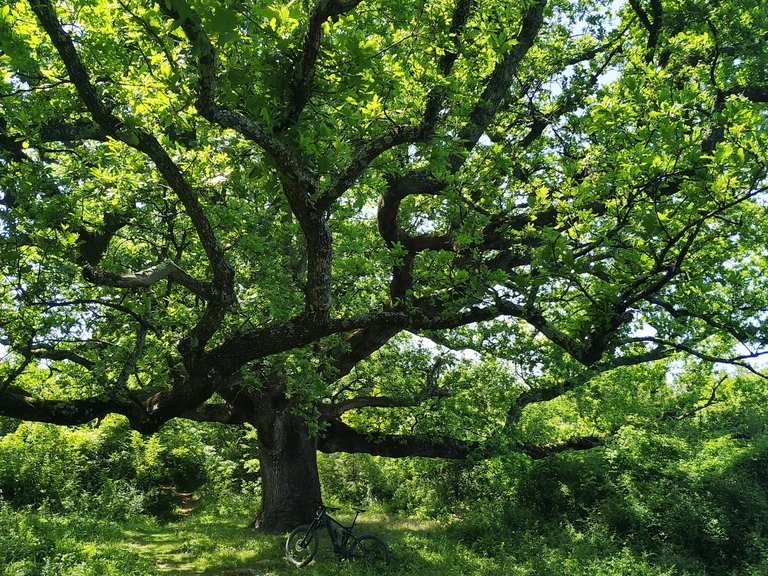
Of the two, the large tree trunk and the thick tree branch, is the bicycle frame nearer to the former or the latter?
the large tree trunk

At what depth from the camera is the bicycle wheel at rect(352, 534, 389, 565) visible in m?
11.1

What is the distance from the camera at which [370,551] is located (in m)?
11.4

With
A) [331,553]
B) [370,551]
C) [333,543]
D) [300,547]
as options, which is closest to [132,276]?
[300,547]

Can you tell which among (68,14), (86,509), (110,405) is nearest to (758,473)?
(110,405)

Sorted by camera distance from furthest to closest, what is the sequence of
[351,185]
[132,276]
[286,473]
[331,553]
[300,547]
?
[286,473] → [331,553] → [300,547] → [132,276] → [351,185]

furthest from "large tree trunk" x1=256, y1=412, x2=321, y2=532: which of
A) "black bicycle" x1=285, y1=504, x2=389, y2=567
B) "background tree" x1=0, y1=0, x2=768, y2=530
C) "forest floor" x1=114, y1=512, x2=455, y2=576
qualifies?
"black bicycle" x1=285, y1=504, x2=389, y2=567

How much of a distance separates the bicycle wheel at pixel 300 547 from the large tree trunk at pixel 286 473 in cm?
229

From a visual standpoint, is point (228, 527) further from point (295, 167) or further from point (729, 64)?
point (729, 64)

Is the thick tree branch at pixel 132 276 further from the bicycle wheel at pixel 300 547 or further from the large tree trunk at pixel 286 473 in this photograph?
the large tree trunk at pixel 286 473

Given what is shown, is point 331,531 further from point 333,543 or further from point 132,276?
point 132,276

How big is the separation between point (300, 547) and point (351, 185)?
808 centimetres

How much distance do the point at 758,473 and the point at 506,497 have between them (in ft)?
20.6

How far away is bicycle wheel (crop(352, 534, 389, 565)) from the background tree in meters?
3.52

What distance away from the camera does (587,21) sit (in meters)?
10.0
